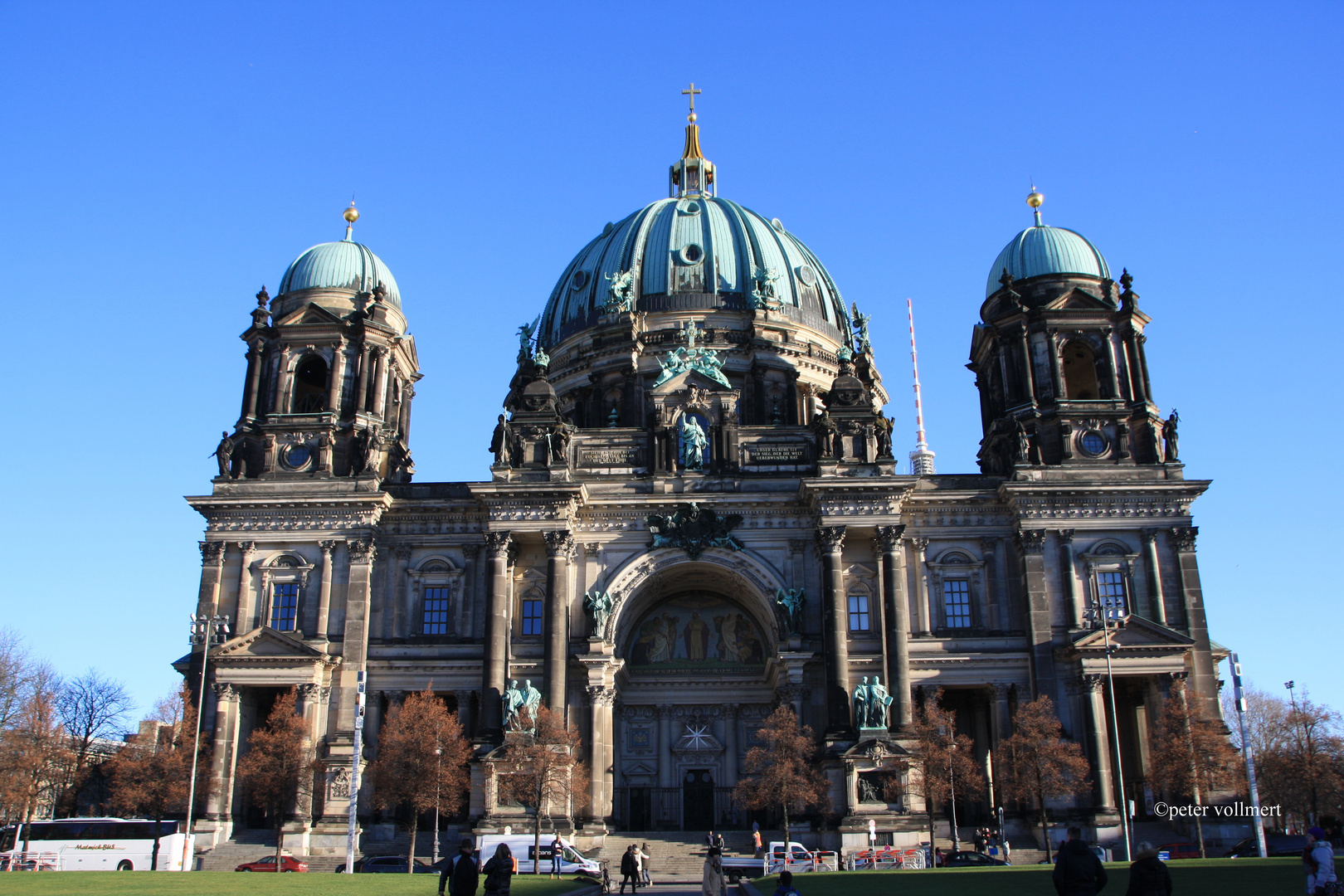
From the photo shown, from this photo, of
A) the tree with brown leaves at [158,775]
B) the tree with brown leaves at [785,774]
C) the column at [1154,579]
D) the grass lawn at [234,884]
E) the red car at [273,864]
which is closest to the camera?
the grass lawn at [234,884]

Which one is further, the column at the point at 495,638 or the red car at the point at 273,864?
the column at the point at 495,638

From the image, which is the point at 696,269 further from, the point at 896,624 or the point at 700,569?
the point at 896,624

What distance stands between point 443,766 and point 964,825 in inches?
891

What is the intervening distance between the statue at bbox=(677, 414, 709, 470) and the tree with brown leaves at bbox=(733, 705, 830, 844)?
12594 mm

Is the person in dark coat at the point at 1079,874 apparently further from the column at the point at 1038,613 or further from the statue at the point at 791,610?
the column at the point at 1038,613

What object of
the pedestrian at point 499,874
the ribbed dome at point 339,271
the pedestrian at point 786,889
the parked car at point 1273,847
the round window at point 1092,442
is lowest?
the parked car at point 1273,847

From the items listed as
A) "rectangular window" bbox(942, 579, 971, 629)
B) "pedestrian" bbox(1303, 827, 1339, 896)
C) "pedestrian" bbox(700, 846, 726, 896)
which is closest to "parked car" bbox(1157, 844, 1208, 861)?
"rectangular window" bbox(942, 579, 971, 629)

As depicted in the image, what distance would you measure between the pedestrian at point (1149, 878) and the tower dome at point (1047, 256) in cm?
4690

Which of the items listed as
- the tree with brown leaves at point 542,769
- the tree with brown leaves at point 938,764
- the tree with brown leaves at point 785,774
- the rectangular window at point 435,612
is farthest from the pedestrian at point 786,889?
the rectangular window at point 435,612

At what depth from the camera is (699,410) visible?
5500cm

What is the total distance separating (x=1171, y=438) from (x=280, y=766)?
138 ft

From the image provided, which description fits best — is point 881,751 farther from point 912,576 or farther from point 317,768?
point 317,768

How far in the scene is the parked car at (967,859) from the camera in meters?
41.8

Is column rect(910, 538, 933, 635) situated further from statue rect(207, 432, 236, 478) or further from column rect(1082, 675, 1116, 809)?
statue rect(207, 432, 236, 478)
